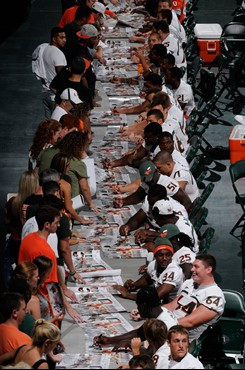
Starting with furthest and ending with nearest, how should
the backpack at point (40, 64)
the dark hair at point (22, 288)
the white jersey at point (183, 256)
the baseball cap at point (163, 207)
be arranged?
1. the backpack at point (40, 64)
2. the baseball cap at point (163, 207)
3. the white jersey at point (183, 256)
4. the dark hair at point (22, 288)

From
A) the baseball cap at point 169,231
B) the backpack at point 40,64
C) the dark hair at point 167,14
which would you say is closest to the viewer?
the baseball cap at point 169,231

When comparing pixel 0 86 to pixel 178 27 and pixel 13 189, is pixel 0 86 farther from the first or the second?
pixel 13 189

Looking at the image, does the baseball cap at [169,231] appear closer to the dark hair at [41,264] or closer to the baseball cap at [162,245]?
the baseball cap at [162,245]

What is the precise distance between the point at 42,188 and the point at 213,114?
7.08 m

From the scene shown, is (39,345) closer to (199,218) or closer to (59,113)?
(199,218)

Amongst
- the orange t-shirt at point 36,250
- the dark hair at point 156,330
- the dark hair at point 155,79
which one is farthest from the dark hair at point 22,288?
the dark hair at point 155,79

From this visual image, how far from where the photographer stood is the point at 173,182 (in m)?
11.3

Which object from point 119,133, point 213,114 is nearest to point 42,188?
point 119,133

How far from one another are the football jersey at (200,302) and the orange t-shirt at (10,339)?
149 centimetres

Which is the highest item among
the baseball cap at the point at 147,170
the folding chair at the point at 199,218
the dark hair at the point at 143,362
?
the dark hair at the point at 143,362

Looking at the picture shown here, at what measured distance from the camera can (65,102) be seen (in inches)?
510

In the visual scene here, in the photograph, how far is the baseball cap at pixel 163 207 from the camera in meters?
10.6

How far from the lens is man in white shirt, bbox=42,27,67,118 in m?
14.4

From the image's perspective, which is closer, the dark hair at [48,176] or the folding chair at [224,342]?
the folding chair at [224,342]
